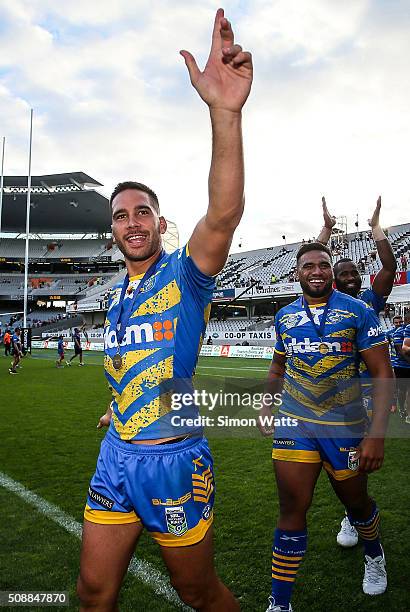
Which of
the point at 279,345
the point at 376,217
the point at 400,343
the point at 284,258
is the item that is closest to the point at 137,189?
the point at 279,345

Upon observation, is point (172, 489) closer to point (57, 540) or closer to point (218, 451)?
point (57, 540)

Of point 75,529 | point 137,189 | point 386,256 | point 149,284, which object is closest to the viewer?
point 149,284

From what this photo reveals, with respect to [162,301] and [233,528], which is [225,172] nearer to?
[162,301]

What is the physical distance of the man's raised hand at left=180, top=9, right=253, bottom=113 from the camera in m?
1.90

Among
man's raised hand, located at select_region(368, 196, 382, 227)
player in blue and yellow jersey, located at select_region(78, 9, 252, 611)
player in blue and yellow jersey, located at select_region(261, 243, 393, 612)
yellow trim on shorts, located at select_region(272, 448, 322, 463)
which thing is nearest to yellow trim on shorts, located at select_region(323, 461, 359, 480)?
player in blue and yellow jersey, located at select_region(261, 243, 393, 612)

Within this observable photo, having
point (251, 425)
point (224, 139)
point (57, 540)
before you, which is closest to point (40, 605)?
point (57, 540)

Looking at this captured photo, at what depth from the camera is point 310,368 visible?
132 inches

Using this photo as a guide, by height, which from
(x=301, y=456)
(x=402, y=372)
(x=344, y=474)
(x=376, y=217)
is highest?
(x=376, y=217)

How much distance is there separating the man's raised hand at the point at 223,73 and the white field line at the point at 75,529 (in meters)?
3.07

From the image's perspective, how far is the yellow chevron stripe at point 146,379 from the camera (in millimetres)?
2176

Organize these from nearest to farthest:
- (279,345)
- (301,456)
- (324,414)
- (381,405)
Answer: (381,405), (301,456), (324,414), (279,345)

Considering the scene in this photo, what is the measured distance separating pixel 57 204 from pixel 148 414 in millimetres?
58588

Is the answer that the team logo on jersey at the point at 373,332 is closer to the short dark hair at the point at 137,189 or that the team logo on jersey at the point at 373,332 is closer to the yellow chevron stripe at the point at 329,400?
the yellow chevron stripe at the point at 329,400

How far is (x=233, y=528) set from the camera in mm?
4355
